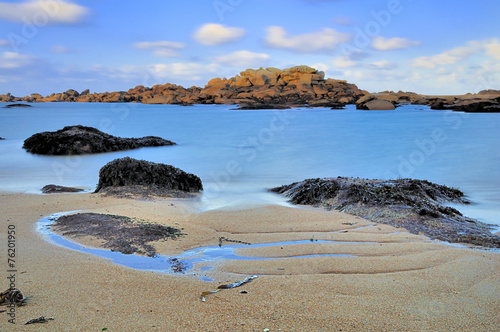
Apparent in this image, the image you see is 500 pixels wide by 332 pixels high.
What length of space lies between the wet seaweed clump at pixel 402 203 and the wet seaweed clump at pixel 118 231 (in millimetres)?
2411

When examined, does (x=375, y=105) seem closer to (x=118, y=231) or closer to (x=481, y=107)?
(x=481, y=107)

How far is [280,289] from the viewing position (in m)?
2.38

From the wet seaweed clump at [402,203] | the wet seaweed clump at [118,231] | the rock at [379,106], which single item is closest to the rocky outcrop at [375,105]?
the rock at [379,106]

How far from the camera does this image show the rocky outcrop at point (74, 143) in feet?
35.9

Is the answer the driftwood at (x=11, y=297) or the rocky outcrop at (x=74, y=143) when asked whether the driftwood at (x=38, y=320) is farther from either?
the rocky outcrop at (x=74, y=143)

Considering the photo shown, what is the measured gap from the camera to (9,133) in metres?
17.7

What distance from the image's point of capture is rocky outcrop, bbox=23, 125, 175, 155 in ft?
35.9

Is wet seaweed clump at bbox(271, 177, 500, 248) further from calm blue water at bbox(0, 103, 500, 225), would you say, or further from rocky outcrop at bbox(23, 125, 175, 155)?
rocky outcrop at bbox(23, 125, 175, 155)

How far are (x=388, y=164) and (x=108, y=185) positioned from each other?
7.55 m

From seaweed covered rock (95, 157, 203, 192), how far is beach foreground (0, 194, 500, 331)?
220 cm

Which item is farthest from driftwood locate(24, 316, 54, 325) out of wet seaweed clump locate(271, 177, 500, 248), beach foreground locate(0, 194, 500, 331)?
wet seaweed clump locate(271, 177, 500, 248)

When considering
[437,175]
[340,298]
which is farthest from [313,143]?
[340,298]

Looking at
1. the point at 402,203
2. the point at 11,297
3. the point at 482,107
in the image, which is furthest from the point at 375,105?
the point at 11,297

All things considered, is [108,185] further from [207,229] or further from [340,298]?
[340,298]
